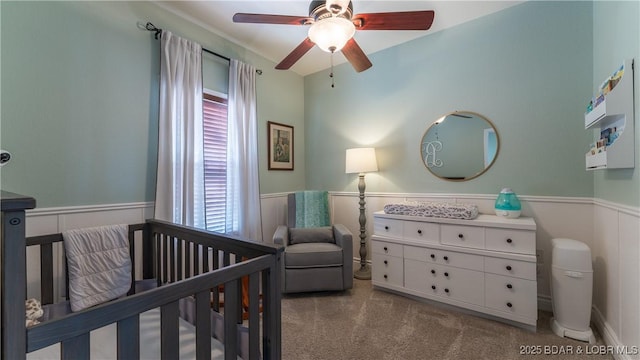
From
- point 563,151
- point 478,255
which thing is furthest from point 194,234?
point 563,151

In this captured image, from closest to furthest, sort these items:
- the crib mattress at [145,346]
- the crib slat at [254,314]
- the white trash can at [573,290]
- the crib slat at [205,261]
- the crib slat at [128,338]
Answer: the crib slat at [128,338], the crib slat at [254,314], the crib mattress at [145,346], the crib slat at [205,261], the white trash can at [573,290]

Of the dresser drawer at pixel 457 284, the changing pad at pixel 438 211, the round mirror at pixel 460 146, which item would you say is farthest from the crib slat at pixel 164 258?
the round mirror at pixel 460 146

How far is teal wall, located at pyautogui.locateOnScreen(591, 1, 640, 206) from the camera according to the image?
1389mm

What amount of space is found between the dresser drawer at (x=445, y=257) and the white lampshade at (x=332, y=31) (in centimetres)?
179

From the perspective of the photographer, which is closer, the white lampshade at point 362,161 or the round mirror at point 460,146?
the round mirror at point 460,146

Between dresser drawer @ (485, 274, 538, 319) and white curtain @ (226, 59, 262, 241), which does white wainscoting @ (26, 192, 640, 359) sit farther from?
white curtain @ (226, 59, 262, 241)

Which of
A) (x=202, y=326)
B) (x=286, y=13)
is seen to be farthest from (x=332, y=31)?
(x=202, y=326)

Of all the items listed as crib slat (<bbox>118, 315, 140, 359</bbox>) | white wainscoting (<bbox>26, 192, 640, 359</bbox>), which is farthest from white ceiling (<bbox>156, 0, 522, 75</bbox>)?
crib slat (<bbox>118, 315, 140, 359</bbox>)

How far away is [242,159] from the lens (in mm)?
2783

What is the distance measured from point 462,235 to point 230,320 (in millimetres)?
1905

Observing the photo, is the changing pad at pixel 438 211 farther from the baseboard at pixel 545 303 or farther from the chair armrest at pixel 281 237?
the chair armrest at pixel 281 237

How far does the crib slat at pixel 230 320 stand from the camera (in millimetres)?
975

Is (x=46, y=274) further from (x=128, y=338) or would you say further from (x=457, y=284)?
(x=457, y=284)

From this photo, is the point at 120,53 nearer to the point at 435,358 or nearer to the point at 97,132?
the point at 97,132
